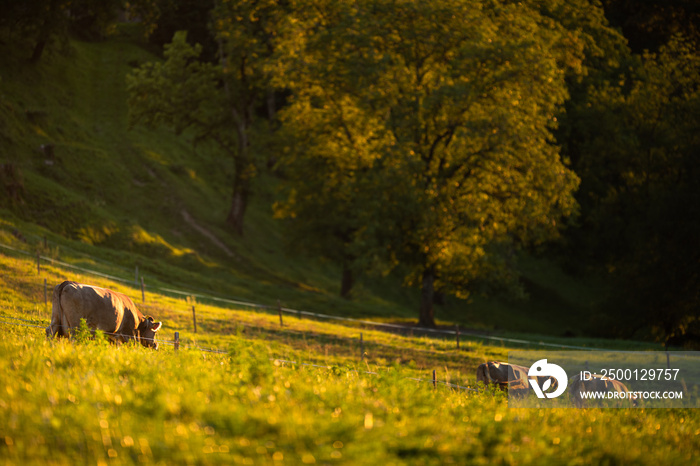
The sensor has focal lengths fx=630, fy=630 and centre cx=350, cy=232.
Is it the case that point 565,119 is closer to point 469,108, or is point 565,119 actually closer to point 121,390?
point 469,108

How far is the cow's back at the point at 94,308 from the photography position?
526 inches

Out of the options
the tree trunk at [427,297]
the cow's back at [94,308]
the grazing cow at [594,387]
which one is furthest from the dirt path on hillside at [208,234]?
the grazing cow at [594,387]

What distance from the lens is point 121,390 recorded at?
24.5ft

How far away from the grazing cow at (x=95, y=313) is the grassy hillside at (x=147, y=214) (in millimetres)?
14988

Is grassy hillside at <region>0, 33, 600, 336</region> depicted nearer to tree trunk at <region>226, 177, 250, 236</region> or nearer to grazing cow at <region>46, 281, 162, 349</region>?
tree trunk at <region>226, 177, 250, 236</region>

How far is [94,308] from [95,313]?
13cm

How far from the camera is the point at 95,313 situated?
1372cm

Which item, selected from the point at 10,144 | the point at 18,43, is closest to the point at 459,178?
the point at 10,144

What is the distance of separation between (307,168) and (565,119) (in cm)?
1682

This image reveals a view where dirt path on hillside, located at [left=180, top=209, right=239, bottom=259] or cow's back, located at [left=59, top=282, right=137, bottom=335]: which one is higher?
dirt path on hillside, located at [left=180, top=209, right=239, bottom=259]

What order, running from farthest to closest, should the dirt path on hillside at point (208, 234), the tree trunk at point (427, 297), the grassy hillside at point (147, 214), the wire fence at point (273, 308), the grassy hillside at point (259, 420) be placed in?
the dirt path on hillside at point (208, 234) → the grassy hillside at point (147, 214) → the tree trunk at point (427, 297) → the wire fence at point (273, 308) → the grassy hillside at point (259, 420)

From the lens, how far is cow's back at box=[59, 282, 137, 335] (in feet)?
43.9

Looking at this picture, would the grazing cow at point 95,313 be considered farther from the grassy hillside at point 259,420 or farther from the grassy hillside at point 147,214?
the grassy hillside at point 147,214

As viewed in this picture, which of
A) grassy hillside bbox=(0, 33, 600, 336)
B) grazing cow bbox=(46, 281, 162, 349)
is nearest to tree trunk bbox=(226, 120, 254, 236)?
grassy hillside bbox=(0, 33, 600, 336)
